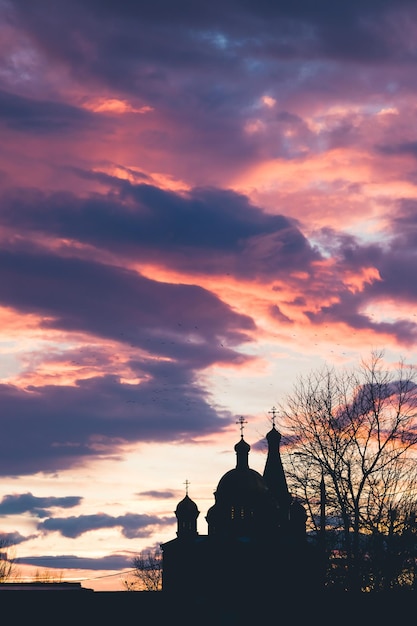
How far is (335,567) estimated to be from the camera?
4097 cm

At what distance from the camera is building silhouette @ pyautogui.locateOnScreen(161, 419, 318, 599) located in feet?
267

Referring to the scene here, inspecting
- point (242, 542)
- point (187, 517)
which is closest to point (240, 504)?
point (242, 542)

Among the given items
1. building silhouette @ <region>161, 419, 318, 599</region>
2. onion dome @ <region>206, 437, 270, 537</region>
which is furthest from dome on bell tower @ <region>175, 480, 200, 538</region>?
onion dome @ <region>206, 437, 270, 537</region>

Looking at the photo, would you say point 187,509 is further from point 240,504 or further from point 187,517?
point 240,504

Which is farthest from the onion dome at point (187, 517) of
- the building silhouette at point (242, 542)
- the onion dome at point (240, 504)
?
the onion dome at point (240, 504)

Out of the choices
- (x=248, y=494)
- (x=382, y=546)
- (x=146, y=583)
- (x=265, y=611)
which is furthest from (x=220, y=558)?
(x=382, y=546)

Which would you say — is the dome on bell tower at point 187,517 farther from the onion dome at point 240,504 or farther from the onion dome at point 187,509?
the onion dome at point 240,504

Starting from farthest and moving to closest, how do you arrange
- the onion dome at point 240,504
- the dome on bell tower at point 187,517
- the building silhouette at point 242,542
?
the dome on bell tower at point 187,517, the onion dome at point 240,504, the building silhouette at point 242,542

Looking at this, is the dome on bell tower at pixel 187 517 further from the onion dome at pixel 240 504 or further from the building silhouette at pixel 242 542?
the onion dome at pixel 240 504

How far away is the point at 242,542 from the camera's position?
83.2 meters

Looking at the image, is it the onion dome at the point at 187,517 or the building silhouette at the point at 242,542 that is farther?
the onion dome at the point at 187,517

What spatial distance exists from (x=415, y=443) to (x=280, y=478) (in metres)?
49.9

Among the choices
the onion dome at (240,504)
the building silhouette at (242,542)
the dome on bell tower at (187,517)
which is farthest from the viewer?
the dome on bell tower at (187,517)

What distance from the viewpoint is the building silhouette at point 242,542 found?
81.3m
